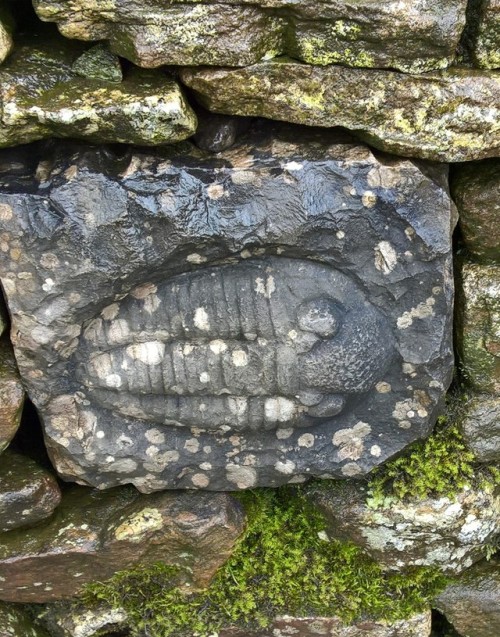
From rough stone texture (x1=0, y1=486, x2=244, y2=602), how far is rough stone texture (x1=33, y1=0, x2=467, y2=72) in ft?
5.48

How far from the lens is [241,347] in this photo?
97.5 inches

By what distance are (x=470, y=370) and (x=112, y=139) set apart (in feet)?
5.03

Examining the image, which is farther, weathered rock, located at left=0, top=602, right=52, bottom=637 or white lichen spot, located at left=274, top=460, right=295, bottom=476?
weathered rock, located at left=0, top=602, right=52, bottom=637

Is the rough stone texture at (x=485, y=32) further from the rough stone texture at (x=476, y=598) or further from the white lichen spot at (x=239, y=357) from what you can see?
the rough stone texture at (x=476, y=598)

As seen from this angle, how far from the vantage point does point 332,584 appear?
3.04 metres

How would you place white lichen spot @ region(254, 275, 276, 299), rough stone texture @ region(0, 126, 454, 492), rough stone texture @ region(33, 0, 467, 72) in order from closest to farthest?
rough stone texture @ region(33, 0, 467, 72)
rough stone texture @ region(0, 126, 454, 492)
white lichen spot @ region(254, 275, 276, 299)

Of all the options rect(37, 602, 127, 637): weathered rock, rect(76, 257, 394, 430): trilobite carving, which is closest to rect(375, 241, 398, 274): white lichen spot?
rect(76, 257, 394, 430): trilobite carving

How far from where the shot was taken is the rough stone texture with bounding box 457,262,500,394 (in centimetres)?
258

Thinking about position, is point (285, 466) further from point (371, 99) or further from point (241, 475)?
point (371, 99)

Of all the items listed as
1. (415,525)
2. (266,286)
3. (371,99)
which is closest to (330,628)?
(415,525)

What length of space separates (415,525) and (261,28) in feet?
6.22

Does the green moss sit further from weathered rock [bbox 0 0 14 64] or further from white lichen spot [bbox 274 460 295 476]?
weathered rock [bbox 0 0 14 64]

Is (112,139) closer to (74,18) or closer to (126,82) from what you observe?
(126,82)

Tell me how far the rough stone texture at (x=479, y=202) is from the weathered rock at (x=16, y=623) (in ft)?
7.96
